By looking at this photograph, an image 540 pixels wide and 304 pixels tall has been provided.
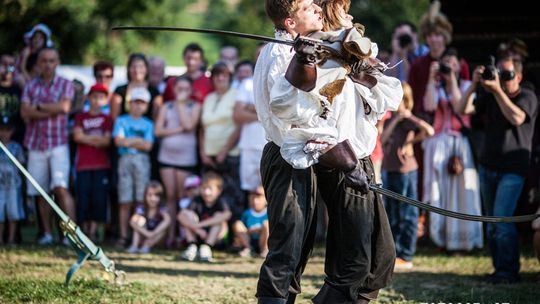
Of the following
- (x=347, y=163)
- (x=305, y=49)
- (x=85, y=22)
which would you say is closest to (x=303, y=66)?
(x=305, y=49)

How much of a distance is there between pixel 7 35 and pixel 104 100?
15.9m

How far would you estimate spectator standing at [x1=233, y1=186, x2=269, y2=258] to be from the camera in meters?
8.94

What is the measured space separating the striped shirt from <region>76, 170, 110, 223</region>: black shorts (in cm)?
47

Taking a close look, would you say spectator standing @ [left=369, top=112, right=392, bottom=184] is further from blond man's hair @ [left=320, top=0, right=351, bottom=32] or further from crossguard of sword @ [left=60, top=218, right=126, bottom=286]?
blond man's hair @ [left=320, top=0, right=351, bottom=32]

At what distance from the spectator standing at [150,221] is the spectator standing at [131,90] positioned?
2.99 ft

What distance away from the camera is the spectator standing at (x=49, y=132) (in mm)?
9609

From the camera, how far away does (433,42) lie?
9.30m

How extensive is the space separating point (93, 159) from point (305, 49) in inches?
230

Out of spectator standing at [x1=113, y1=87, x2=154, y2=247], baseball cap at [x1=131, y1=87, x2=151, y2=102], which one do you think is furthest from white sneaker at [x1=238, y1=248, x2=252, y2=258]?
baseball cap at [x1=131, y1=87, x2=151, y2=102]

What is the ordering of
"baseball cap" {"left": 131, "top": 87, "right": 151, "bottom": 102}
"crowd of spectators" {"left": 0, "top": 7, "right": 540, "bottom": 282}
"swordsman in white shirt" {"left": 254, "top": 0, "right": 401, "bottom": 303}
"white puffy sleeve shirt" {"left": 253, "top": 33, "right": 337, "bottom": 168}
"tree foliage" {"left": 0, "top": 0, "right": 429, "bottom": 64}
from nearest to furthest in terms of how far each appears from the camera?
"white puffy sleeve shirt" {"left": 253, "top": 33, "right": 337, "bottom": 168}, "swordsman in white shirt" {"left": 254, "top": 0, "right": 401, "bottom": 303}, "crowd of spectators" {"left": 0, "top": 7, "right": 540, "bottom": 282}, "baseball cap" {"left": 131, "top": 87, "right": 151, "bottom": 102}, "tree foliage" {"left": 0, "top": 0, "right": 429, "bottom": 64}

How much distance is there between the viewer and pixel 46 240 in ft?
31.6

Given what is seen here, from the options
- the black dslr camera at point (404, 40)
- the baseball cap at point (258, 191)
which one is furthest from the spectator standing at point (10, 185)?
the black dslr camera at point (404, 40)

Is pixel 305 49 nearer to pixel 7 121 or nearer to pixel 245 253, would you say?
pixel 245 253

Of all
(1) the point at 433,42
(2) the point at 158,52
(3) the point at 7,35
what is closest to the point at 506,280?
(1) the point at 433,42
